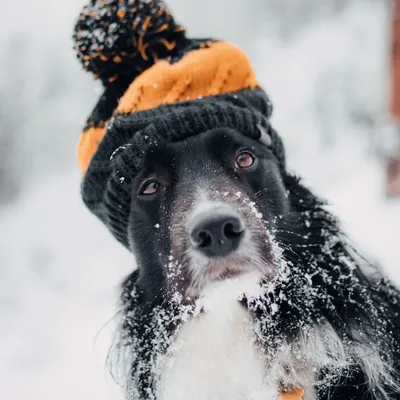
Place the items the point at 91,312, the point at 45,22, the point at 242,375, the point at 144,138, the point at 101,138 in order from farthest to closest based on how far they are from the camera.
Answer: the point at 45,22, the point at 91,312, the point at 101,138, the point at 242,375, the point at 144,138

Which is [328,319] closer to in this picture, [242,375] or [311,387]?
[311,387]

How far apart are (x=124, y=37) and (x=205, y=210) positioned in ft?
2.37

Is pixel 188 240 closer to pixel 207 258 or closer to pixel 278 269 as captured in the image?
pixel 207 258

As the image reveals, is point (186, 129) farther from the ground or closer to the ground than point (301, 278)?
farther from the ground

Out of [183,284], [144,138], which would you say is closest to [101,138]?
[144,138]

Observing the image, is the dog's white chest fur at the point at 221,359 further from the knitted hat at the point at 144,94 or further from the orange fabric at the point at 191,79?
the orange fabric at the point at 191,79

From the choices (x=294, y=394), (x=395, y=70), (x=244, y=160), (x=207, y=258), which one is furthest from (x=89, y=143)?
(x=395, y=70)

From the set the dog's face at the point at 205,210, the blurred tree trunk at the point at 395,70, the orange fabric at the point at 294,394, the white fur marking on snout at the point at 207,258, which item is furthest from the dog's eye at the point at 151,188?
the blurred tree trunk at the point at 395,70

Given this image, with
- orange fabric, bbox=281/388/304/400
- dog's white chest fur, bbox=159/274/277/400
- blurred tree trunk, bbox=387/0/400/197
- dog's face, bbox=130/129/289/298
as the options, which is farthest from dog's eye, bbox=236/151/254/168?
blurred tree trunk, bbox=387/0/400/197

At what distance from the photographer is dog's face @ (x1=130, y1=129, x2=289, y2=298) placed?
124 cm

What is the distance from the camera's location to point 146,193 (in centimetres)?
150

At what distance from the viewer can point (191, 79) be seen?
4.99ft

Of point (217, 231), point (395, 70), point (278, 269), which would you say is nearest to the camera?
point (217, 231)

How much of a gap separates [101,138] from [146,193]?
0.28 m
